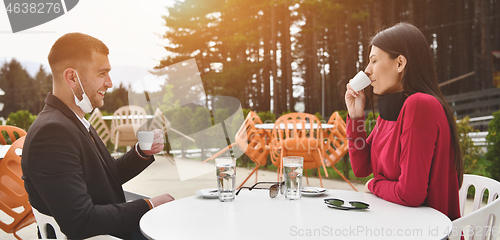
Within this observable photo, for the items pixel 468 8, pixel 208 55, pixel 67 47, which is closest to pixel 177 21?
pixel 208 55

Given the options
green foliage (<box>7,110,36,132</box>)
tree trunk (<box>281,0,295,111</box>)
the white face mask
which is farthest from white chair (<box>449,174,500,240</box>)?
tree trunk (<box>281,0,295,111</box>)

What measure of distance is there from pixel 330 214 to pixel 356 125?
63cm

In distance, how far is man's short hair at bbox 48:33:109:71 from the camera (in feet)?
4.70

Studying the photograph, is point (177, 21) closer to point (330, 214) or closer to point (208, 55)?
point (208, 55)

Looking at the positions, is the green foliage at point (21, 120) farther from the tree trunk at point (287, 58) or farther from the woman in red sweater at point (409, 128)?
the woman in red sweater at point (409, 128)

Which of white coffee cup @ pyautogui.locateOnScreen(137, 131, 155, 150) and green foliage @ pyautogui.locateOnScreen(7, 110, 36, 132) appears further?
green foliage @ pyautogui.locateOnScreen(7, 110, 36, 132)

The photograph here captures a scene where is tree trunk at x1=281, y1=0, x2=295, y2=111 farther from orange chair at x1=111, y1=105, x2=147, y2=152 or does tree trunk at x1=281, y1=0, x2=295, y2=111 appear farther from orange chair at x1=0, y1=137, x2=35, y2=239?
orange chair at x1=0, y1=137, x2=35, y2=239

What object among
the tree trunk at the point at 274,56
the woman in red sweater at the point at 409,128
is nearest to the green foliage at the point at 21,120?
the tree trunk at the point at 274,56

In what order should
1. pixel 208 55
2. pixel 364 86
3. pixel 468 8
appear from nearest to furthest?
pixel 364 86
pixel 468 8
pixel 208 55

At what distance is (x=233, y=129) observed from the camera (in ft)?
23.8

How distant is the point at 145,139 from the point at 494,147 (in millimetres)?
4557

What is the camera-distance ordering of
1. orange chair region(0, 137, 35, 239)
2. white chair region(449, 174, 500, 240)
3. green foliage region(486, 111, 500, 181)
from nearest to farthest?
1. white chair region(449, 174, 500, 240)
2. orange chair region(0, 137, 35, 239)
3. green foliage region(486, 111, 500, 181)

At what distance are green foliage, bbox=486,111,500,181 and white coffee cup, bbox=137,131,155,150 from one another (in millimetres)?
4474

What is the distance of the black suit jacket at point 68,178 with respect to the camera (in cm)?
108
